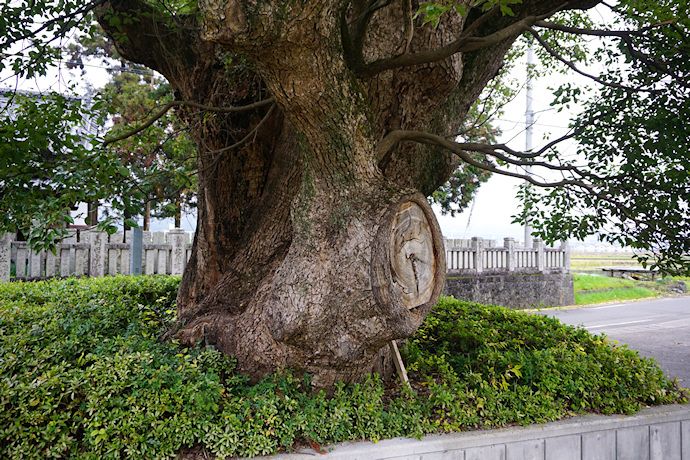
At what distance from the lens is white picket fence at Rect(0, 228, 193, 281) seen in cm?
959

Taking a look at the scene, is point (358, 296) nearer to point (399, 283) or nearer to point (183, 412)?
point (399, 283)

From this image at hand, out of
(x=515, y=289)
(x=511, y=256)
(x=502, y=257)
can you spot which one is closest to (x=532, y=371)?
(x=515, y=289)

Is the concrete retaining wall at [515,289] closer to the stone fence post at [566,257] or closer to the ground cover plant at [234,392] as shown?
the stone fence post at [566,257]

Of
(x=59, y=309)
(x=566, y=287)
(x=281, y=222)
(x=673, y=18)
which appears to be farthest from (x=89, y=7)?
(x=566, y=287)

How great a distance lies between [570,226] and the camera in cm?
527

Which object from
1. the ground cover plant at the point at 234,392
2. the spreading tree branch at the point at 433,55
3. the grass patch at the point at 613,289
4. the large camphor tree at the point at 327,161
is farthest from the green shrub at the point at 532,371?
the grass patch at the point at 613,289

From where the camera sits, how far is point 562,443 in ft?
12.0

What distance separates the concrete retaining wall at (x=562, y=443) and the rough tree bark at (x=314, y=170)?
0.68 meters

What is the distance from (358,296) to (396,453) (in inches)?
44.7

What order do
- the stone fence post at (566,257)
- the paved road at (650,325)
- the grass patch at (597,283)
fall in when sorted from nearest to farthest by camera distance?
the paved road at (650,325), the stone fence post at (566,257), the grass patch at (597,283)

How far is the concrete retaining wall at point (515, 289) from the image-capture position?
12.8 metres

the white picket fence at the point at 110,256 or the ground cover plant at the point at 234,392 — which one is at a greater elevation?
the white picket fence at the point at 110,256

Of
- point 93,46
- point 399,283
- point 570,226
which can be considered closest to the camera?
point 399,283

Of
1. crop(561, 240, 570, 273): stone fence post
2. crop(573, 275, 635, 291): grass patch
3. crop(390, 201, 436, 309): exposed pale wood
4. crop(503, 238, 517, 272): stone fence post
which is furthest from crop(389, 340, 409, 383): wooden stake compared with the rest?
crop(573, 275, 635, 291): grass patch
